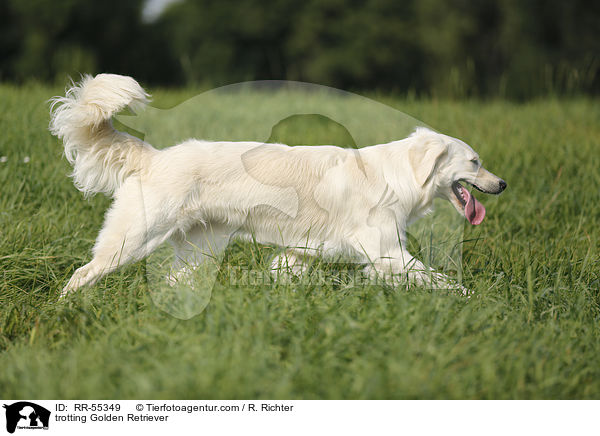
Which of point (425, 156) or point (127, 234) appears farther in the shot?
point (425, 156)

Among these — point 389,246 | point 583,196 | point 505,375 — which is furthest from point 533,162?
point 505,375

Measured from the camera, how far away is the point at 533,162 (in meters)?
5.90

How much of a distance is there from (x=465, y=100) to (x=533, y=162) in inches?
133

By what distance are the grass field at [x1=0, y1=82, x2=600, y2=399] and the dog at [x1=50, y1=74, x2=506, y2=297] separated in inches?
10.8

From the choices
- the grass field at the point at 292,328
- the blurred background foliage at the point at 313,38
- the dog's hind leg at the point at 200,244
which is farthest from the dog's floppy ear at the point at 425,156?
the blurred background foliage at the point at 313,38

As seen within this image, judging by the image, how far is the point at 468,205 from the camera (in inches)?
134

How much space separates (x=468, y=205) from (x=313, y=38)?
22.1m

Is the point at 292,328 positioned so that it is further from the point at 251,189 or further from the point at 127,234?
the point at 127,234

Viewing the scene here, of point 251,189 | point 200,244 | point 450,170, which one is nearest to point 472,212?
point 450,170
